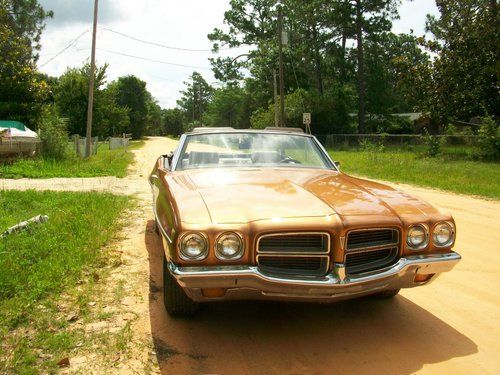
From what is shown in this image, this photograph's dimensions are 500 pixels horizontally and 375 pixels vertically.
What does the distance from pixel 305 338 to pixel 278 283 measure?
740mm

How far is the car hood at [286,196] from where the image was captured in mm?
3148

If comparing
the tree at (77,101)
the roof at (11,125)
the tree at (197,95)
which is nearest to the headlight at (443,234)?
the roof at (11,125)

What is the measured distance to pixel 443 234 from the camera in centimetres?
345

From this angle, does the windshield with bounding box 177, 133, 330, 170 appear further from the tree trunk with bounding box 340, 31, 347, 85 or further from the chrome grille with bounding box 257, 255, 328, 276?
the tree trunk with bounding box 340, 31, 347, 85

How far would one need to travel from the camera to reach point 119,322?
3672 mm

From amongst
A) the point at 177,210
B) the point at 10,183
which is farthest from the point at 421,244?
the point at 10,183

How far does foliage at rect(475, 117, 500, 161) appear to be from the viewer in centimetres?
2058

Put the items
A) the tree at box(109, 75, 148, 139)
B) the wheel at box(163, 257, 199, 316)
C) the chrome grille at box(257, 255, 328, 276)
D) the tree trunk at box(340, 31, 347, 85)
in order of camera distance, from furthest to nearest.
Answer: the tree at box(109, 75, 148, 139), the tree trunk at box(340, 31, 347, 85), the wheel at box(163, 257, 199, 316), the chrome grille at box(257, 255, 328, 276)

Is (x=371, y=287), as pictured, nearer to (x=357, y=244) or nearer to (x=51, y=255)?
(x=357, y=244)

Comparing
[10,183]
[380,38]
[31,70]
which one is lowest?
[10,183]

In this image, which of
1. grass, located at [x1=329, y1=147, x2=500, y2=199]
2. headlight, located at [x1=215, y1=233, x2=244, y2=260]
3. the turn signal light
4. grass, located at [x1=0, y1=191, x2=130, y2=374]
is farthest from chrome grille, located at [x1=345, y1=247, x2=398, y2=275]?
grass, located at [x1=329, y1=147, x2=500, y2=199]

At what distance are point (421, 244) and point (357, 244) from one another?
545 millimetres

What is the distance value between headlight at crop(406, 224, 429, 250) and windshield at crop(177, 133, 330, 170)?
172cm

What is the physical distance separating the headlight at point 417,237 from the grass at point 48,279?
2481 mm
